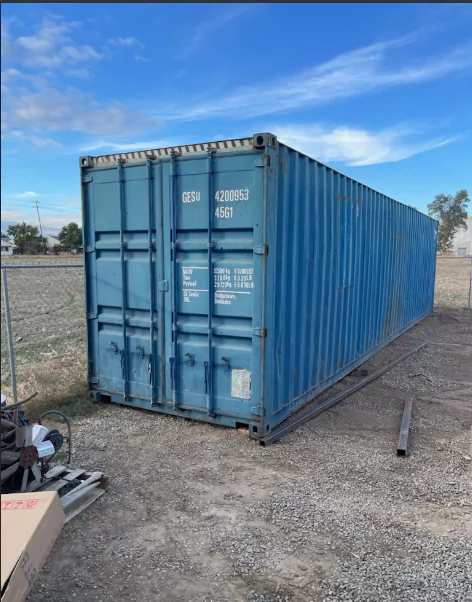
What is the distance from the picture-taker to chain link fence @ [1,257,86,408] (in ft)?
20.9

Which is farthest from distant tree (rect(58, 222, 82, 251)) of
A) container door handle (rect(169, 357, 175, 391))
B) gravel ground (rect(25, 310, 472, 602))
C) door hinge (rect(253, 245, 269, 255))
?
gravel ground (rect(25, 310, 472, 602))

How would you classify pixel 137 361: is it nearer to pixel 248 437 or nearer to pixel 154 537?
pixel 248 437

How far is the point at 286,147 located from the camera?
4965mm

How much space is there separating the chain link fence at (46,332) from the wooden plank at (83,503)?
7.79ft

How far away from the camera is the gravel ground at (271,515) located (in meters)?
2.87

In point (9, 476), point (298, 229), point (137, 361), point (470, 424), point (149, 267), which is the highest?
point (298, 229)

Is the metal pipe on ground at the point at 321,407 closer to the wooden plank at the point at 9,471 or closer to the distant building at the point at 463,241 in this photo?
the wooden plank at the point at 9,471

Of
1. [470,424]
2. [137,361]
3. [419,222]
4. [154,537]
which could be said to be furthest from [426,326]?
[154,537]

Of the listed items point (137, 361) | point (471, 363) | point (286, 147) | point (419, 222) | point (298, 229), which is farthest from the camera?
point (419, 222)

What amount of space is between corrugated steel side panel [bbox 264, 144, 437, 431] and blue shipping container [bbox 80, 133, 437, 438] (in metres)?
0.03

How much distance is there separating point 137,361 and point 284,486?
2.56 metres

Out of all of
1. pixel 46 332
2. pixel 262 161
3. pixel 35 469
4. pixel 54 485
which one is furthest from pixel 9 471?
pixel 46 332

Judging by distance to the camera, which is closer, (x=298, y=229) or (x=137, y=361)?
(x=298, y=229)

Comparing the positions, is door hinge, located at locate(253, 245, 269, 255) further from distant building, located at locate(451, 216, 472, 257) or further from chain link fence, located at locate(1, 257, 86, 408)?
distant building, located at locate(451, 216, 472, 257)
